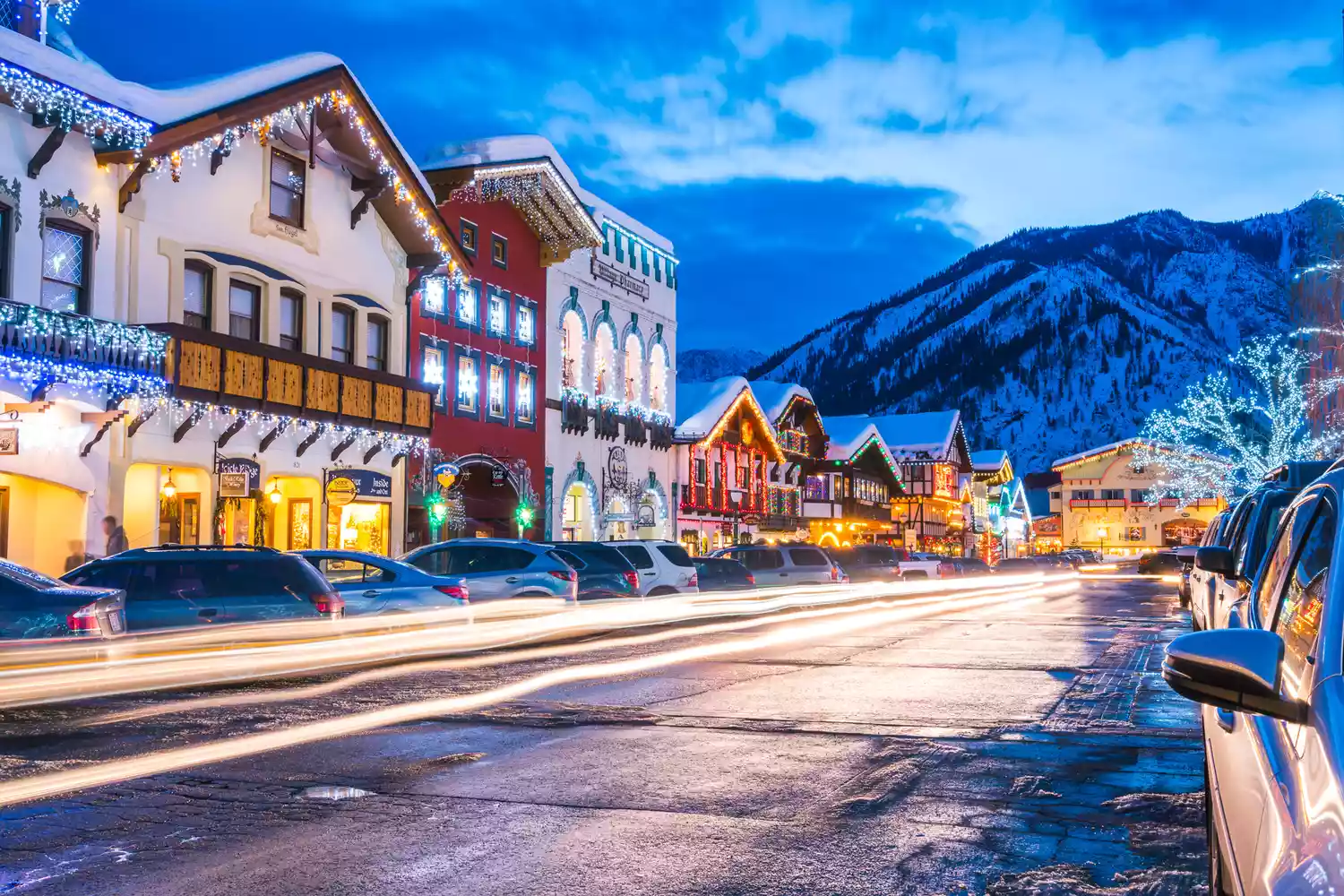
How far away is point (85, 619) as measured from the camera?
39.7ft

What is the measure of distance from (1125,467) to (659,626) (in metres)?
111

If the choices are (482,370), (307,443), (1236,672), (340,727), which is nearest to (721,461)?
(482,370)

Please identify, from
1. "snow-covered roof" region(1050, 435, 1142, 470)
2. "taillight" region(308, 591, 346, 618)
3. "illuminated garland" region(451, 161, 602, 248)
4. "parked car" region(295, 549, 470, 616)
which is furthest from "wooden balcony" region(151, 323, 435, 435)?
"snow-covered roof" region(1050, 435, 1142, 470)

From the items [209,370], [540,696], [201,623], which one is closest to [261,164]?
[209,370]

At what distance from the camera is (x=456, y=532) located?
124 ft

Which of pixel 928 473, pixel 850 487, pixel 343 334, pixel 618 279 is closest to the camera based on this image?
pixel 343 334

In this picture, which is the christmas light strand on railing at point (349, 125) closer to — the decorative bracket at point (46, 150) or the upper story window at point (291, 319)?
the decorative bracket at point (46, 150)

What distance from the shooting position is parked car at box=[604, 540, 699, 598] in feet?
91.2

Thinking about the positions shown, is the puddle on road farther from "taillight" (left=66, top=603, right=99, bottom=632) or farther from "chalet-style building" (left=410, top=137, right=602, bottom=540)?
"chalet-style building" (left=410, top=137, right=602, bottom=540)

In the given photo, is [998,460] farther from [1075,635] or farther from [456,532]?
[1075,635]

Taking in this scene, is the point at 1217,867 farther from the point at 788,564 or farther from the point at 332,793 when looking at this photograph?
the point at 788,564

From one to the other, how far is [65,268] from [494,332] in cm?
1685

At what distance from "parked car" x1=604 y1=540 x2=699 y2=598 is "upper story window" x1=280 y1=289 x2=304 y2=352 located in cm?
883

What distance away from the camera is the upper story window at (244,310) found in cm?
2916
